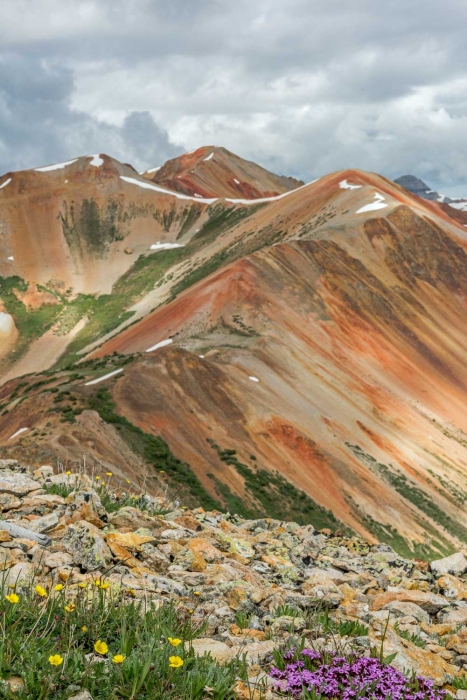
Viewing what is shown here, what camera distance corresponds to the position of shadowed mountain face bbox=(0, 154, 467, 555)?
36.5 m

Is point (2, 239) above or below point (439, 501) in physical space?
above

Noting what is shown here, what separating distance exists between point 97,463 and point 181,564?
786 inches

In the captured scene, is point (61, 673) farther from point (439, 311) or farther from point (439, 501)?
point (439, 311)

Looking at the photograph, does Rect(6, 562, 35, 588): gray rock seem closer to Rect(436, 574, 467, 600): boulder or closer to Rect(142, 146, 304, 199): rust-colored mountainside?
Rect(436, 574, 467, 600): boulder

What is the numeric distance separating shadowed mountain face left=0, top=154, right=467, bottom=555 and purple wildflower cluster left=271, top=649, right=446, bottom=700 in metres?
5.74

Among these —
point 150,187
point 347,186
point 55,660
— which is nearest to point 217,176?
point 150,187

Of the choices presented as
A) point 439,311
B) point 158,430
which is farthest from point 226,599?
point 439,311

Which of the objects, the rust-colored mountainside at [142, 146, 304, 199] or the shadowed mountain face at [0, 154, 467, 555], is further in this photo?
the rust-colored mountainside at [142, 146, 304, 199]

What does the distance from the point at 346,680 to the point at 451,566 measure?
8947 mm

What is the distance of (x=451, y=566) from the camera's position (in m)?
14.1

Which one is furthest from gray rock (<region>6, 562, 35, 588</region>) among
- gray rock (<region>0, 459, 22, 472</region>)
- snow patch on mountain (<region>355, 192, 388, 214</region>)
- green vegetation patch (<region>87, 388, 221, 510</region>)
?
snow patch on mountain (<region>355, 192, 388, 214</region>)

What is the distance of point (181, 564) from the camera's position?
31.3 ft

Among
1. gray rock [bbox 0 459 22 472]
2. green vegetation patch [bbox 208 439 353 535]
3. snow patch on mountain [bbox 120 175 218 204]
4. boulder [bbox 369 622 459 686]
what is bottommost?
green vegetation patch [bbox 208 439 353 535]

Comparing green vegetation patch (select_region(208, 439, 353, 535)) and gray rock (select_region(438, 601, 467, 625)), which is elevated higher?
gray rock (select_region(438, 601, 467, 625))
